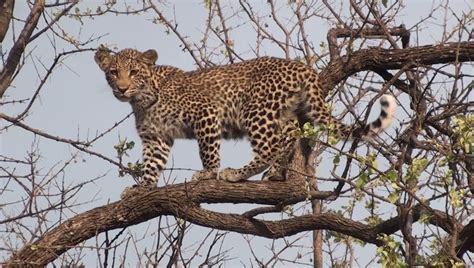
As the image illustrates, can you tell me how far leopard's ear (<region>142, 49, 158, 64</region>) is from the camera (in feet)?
33.7

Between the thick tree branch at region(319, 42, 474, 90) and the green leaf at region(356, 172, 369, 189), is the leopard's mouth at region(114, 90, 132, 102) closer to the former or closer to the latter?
the thick tree branch at region(319, 42, 474, 90)

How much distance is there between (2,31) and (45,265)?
5.76ft

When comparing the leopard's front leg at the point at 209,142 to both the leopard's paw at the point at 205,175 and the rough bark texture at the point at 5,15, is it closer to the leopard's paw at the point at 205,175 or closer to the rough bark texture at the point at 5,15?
the leopard's paw at the point at 205,175

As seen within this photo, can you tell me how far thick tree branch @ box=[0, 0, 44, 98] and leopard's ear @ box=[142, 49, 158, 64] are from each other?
2.41 m

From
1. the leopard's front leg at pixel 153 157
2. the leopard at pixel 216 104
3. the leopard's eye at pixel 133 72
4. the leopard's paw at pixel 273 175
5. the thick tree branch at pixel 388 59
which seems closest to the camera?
the leopard's paw at pixel 273 175

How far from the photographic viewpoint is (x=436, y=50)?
853 cm

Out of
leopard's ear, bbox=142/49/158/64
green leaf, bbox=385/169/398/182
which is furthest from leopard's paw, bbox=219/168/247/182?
green leaf, bbox=385/169/398/182

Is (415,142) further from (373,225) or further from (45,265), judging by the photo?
(45,265)

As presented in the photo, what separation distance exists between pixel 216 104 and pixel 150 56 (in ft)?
3.32

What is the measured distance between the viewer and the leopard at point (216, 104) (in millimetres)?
9188

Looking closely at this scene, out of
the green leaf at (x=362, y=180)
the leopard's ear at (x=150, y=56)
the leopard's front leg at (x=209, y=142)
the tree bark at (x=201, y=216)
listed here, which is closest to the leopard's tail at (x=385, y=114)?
the tree bark at (x=201, y=216)

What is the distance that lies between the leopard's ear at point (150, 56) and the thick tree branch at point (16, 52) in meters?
2.41

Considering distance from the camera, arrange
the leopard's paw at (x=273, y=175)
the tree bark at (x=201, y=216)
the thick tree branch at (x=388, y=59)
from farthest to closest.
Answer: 1. the thick tree branch at (x=388, y=59)
2. the leopard's paw at (x=273, y=175)
3. the tree bark at (x=201, y=216)

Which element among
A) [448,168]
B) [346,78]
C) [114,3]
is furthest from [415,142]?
[114,3]
